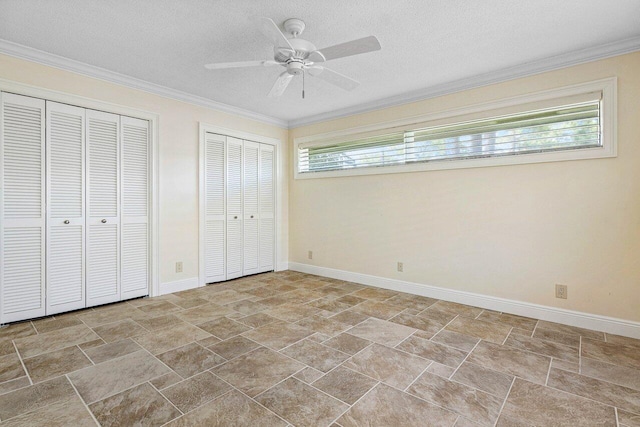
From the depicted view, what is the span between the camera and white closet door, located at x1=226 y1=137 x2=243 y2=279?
452cm

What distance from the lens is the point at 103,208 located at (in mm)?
3369

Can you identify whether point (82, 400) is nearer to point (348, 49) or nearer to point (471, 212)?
point (348, 49)

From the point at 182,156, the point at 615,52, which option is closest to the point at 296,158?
the point at 182,156

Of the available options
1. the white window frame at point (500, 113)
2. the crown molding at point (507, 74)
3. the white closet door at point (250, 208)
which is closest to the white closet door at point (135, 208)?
the white closet door at point (250, 208)

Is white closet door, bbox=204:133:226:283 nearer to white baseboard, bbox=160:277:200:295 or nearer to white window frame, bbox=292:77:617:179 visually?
white baseboard, bbox=160:277:200:295

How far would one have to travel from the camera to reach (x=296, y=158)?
5.21 metres

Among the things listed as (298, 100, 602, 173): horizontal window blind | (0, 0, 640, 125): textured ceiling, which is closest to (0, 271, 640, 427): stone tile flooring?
(298, 100, 602, 173): horizontal window blind

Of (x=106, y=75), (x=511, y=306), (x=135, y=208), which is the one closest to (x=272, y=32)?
(x=106, y=75)

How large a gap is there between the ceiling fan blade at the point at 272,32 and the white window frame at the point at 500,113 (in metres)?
2.23

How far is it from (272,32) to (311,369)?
2.16 meters

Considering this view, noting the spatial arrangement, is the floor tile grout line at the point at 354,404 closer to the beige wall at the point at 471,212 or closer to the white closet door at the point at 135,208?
the beige wall at the point at 471,212

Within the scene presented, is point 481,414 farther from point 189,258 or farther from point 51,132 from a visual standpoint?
point 51,132

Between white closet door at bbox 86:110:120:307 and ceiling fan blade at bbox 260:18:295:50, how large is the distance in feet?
7.69

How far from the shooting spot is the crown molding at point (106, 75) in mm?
2777
